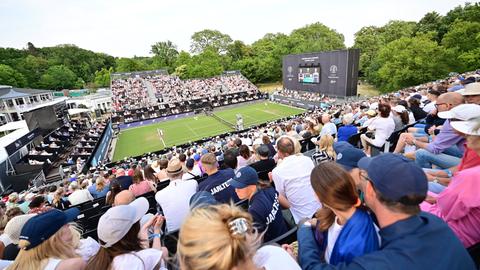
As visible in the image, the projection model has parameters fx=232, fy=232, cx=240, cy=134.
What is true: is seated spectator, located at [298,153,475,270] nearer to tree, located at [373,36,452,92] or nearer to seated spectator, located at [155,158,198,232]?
seated spectator, located at [155,158,198,232]

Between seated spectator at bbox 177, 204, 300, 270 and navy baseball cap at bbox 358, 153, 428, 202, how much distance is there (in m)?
0.88

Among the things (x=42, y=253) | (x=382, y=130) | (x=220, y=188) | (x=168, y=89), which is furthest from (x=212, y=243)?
(x=168, y=89)

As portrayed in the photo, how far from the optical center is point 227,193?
3.68 m

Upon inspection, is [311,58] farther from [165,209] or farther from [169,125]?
[165,209]

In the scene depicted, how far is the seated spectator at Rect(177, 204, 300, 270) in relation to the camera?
1.21 metres

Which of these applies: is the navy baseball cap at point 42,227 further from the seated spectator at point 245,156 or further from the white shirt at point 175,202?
the seated spectator at point 245,156

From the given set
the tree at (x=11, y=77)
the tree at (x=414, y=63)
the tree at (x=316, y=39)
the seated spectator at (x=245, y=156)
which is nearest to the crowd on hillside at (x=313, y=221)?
the seated spectator at (x=245, y=156)

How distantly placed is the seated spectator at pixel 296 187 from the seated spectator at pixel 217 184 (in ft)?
2.53

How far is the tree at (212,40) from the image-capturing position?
7062 centimetres

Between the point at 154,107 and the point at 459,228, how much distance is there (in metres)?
34.6

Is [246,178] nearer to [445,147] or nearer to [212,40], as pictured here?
[445,147]

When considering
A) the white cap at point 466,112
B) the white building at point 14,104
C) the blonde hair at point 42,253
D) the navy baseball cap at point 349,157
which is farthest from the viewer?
the white building at point 14,104

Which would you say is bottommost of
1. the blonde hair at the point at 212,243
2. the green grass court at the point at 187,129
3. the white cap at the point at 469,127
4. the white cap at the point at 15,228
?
the green grass court at the point at 187,129

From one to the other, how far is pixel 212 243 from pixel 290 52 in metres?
62.2
